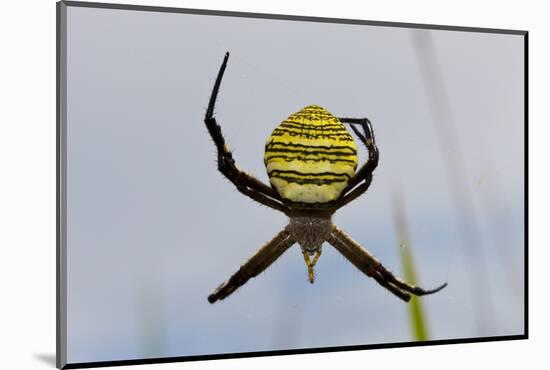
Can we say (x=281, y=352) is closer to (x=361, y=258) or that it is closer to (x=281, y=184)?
(x=361, y=258)

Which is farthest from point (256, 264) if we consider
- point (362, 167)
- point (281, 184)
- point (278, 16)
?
point (278, 16)

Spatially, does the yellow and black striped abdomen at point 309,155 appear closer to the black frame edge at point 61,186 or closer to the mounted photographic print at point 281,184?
the mounted photographic print at point 281,184

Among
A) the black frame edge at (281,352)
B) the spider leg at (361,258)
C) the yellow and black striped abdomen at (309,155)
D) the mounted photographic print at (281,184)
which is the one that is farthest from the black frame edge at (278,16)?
the black frame edge at (281,352)

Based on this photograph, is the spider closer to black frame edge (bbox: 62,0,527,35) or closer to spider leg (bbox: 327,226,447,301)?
spider leg (bbox: 327,226,447,301)

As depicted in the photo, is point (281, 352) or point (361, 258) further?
point (361, 258)

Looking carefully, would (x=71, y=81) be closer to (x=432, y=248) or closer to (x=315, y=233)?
(x=315, y=233)

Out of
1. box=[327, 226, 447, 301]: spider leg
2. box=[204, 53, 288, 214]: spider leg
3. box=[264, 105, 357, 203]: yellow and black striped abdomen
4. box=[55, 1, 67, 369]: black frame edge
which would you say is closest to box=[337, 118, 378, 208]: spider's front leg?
box=[264, 105, 357, 203]: yellow and black striped abdomen

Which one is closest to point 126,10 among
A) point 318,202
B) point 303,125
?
point 303,125

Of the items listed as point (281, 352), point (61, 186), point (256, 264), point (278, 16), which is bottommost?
point (281, 352)
